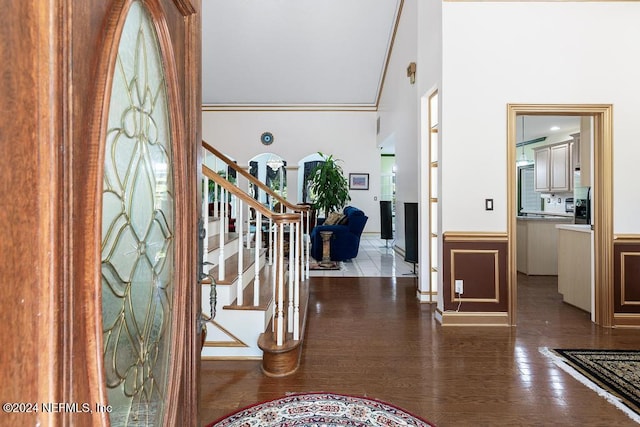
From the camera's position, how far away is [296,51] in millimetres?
7750

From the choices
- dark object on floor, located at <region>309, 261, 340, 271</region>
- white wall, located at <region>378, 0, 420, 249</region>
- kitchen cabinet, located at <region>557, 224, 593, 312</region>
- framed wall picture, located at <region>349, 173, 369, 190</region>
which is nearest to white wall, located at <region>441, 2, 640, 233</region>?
kitchen cabinet, located at <region>557, 224, 593, 312</region>

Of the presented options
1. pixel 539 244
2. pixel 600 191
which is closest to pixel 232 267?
pixel 600 191

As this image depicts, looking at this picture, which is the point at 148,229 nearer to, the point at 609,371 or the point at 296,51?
the point at 609,371

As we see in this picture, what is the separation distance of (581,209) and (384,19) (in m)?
4.84

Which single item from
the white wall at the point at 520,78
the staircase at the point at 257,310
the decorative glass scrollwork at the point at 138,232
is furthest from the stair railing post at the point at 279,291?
the white wall at the point at 520,78

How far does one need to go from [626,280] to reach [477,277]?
138 cm

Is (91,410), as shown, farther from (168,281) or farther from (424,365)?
(424,365)

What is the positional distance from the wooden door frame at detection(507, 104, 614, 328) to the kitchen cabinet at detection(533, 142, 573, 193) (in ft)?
11.8

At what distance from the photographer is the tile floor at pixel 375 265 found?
5469mm

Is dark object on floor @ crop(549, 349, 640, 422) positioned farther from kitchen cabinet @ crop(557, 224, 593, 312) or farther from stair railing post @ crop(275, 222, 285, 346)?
stair railing post @ crop(275, 222, 285, 346)

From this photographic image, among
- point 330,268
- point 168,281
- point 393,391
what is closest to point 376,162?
point 330,268

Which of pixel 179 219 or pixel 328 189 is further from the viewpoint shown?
pixel 328 189

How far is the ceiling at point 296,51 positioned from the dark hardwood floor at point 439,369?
5.74m

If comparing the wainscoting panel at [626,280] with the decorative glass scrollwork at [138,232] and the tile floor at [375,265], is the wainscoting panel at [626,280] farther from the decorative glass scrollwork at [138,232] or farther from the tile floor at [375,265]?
the decorative glass scrollwork at [138,232]
